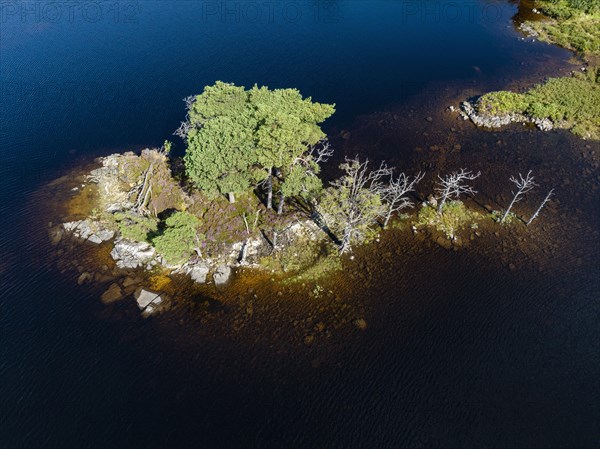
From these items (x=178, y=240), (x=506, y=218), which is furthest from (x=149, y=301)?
(x=506, y=218)

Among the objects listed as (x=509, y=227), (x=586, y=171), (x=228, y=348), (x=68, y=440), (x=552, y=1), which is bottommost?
(x=68, y=440)

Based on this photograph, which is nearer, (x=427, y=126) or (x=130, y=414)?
(x=130, y=414)

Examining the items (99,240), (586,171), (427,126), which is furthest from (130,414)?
(586,171)

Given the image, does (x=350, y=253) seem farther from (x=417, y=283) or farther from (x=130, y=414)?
(x=130, y=414)

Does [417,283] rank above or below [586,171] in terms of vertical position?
below

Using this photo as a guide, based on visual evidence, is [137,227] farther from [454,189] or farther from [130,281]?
[454,189]

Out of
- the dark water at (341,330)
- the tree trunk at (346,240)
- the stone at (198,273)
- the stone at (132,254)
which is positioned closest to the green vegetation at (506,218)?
the dark water at (341,330)

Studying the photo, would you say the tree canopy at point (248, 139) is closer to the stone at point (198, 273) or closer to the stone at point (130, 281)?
the stone at point (198, 273)

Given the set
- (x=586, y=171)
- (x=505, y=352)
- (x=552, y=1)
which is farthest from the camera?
(x=552, y=1)
